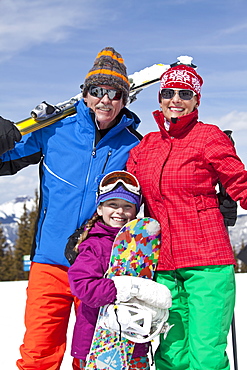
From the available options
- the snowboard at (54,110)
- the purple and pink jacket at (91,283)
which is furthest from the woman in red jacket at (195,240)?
the snowboard at (54,110)

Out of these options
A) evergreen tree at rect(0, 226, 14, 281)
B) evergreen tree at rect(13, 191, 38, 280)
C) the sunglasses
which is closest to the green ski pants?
the sunglasses

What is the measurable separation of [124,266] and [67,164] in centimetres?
78

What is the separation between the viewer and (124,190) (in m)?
2.80

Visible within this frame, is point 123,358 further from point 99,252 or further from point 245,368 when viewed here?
point 245,368

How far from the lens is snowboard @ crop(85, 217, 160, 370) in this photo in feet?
8.84

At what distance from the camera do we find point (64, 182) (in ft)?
9.98

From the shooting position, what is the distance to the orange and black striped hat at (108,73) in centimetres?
304

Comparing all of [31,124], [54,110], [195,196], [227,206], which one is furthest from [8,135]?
[227,206]

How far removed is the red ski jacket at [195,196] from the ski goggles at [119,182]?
111 mm

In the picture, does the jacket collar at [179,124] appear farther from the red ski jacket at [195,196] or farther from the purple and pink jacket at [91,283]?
the purple and pink jacket at [91,283]

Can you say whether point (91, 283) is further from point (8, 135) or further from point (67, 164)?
point (8, 135)

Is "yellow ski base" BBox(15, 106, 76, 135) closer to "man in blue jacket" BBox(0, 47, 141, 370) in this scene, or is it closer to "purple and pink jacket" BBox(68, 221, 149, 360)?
"man in blue jacket" BBox(0, 47, 141, 370)

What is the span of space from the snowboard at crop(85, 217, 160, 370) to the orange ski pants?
407 mm

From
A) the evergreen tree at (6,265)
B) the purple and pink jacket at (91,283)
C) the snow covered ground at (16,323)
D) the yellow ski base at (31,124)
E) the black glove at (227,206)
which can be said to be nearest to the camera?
the purple and pink jacket at (91,283)
